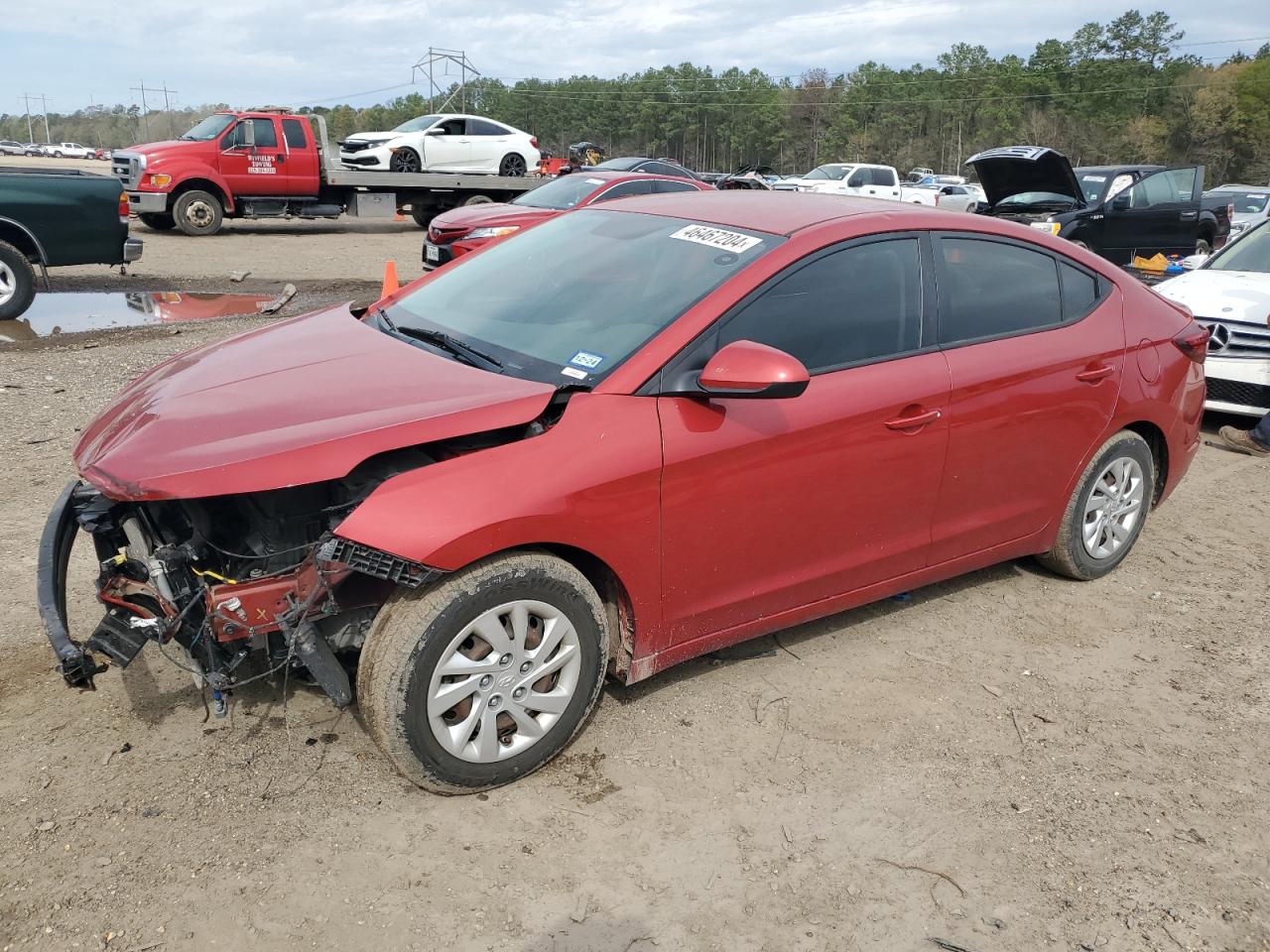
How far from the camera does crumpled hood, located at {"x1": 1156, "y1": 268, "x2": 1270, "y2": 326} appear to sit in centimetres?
737

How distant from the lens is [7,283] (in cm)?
1009

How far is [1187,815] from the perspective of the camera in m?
3.17

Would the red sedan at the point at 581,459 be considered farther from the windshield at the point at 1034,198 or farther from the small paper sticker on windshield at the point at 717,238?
the windshield at the point at 1034,198

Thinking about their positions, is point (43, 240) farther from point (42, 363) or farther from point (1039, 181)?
point (1039, 181)

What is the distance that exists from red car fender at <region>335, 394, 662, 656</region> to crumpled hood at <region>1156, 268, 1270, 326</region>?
5.67 metres

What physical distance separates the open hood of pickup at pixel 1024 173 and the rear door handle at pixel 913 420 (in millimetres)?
11087

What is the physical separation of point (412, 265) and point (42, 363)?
27.7ft

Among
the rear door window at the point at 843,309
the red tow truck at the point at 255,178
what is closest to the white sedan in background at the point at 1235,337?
the rear door window at the point at 843,309

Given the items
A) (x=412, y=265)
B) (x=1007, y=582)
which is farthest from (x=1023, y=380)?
(x=412, y=265)

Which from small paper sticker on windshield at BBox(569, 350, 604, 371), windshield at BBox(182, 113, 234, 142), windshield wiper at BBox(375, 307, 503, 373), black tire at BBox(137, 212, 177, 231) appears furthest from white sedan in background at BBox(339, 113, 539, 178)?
small paper sticker on windshield at BBox(569, 350, 604, 371)

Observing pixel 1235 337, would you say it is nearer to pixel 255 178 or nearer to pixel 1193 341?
pixel 1193 341

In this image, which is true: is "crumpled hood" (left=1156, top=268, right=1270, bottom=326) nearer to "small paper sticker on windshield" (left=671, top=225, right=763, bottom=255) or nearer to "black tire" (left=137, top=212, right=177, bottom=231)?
"small paper sticker on windshield" (left=671, top=225, right=763, bottom=255)

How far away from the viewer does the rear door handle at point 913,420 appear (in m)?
3.66

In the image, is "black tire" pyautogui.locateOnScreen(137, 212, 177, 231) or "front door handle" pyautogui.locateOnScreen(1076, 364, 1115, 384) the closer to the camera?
"front door handle" pyautogui.locateOnScreen(1076, 364, 1115, 384)
